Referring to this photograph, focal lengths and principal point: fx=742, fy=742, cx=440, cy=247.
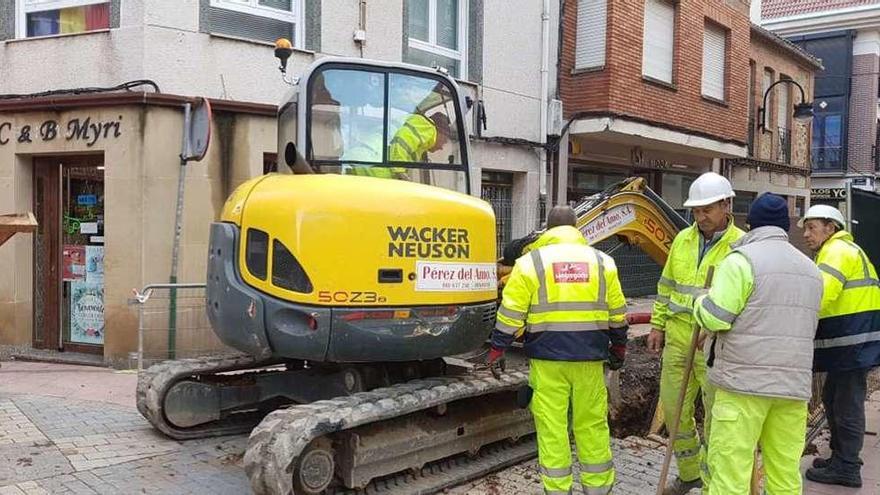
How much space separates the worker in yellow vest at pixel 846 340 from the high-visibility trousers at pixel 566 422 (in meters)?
1.97

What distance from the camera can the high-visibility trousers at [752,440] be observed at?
390 cm

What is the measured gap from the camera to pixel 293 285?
454 cm

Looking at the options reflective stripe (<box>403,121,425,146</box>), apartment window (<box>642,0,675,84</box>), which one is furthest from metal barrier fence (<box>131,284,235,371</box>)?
apartment window (<box>642,0,675,84</box>)

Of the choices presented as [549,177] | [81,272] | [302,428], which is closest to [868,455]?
[302,428]

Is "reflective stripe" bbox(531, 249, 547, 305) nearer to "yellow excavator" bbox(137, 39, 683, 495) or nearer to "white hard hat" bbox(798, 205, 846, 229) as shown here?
"yellow excavator" bbox(137, 39, 683, 495)

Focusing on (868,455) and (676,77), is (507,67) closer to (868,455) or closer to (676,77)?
(676,77)

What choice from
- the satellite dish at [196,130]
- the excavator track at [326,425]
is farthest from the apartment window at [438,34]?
the excavator track at [326,425]

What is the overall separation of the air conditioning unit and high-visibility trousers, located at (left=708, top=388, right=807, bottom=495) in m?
8.90

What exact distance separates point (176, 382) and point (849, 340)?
4984 millimetres

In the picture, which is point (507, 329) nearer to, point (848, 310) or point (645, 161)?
point (848, 310)

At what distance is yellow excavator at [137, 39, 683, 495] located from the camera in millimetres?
4512

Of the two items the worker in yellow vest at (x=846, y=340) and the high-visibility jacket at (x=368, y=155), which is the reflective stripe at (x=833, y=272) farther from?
the high-visibility jacket at (x=368, y=155)

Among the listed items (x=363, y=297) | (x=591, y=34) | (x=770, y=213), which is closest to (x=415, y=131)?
(x=363, y=297)

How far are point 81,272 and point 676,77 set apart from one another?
10564 millimetres
